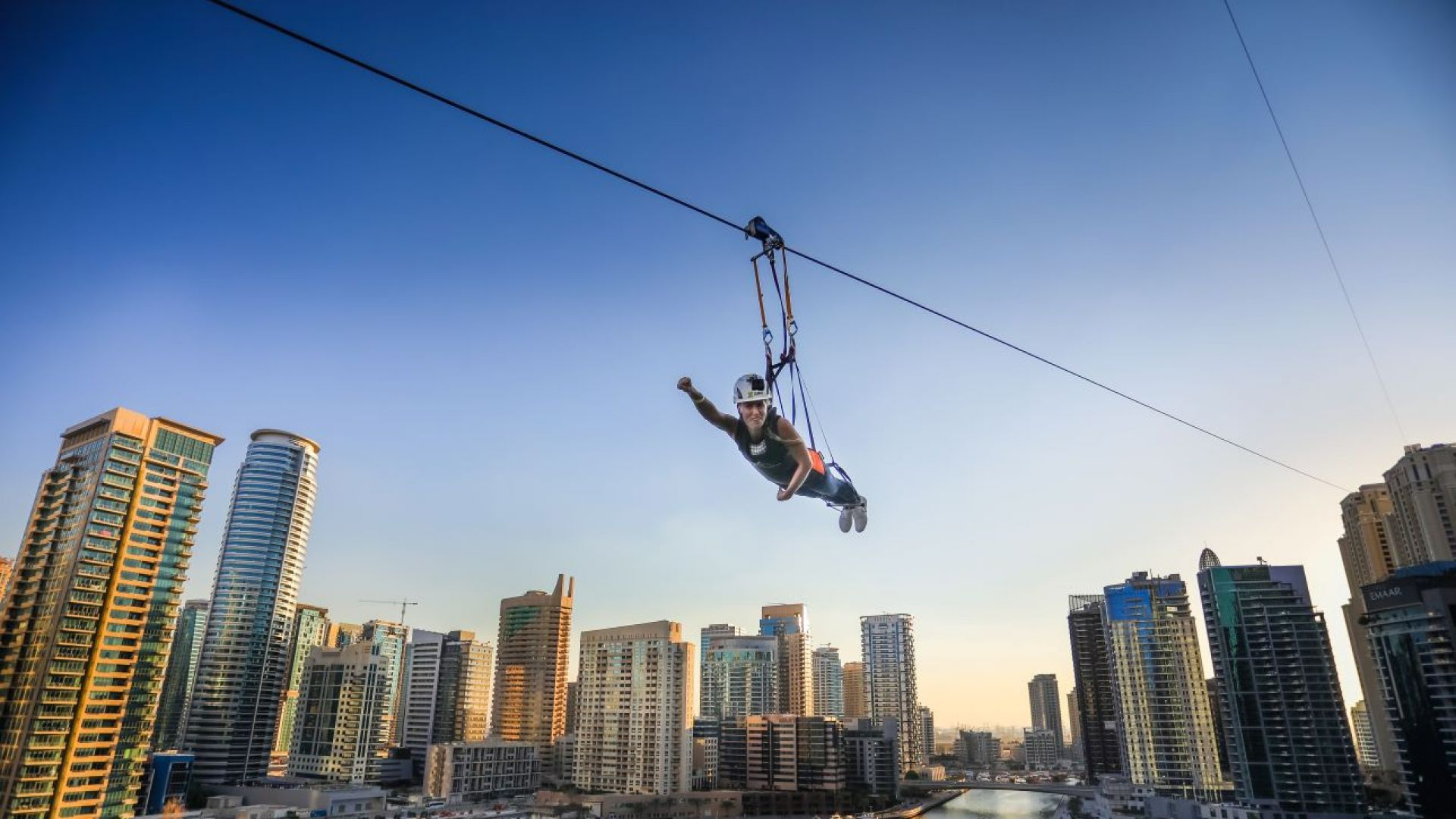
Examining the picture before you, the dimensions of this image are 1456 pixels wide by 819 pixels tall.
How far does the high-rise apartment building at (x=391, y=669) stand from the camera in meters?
78.8

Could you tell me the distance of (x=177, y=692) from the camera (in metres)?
80.6

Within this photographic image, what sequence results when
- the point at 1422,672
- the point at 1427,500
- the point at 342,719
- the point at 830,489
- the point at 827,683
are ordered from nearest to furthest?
the point at 830,489, the point at 1422,672, the point at 1427,500, the point at 342,719, the point at 827,683

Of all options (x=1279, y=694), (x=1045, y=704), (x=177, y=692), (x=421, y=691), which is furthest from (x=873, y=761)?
(x=1045, y=704)

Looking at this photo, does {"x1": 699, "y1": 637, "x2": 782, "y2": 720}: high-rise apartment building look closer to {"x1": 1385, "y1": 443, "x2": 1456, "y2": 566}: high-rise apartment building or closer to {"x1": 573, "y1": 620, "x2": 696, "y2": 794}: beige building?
{"x1": 573, "y1": 620, "x2": 696, "y2": 794}: beige building

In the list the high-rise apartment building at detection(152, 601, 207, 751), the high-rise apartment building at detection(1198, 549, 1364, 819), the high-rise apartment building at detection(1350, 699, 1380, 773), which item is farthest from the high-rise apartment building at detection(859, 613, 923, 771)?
the high-rise apartment building at detection(152, 601, 207, 751)

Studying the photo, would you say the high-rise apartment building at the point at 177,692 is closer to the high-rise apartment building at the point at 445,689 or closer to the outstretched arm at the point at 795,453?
the high-rise apartment building at the point at 445,689

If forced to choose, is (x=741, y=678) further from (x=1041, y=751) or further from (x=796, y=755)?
(x=1041, y=751)

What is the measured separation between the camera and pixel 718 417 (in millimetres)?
7816

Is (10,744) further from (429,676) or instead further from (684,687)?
(429,676)

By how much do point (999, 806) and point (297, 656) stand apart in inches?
3595

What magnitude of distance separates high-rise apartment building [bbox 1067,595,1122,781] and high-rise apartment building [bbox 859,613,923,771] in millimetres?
22599

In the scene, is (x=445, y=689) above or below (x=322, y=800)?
above

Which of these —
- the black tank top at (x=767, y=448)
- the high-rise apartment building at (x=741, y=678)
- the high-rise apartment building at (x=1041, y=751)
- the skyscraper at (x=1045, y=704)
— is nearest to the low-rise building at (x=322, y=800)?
the high-rise apartment building at (x=741, y=678)

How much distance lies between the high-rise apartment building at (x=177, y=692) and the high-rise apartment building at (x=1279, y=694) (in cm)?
9188
